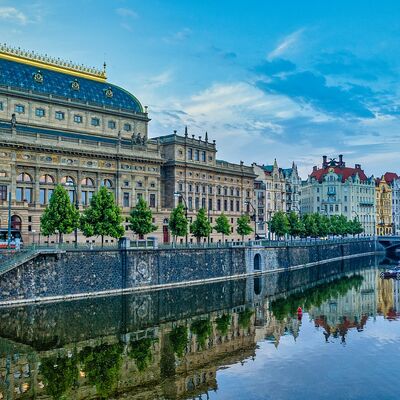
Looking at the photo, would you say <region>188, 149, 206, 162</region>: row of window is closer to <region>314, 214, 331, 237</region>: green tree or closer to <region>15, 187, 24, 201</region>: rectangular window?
<region>15, 187, 24, 201</region>: rectangular window

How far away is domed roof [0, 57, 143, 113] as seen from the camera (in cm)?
8831

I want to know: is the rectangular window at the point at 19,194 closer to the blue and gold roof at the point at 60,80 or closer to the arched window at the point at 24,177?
the arched window at the point at 24,177

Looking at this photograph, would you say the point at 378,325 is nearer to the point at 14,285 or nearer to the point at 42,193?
the point at 14,285

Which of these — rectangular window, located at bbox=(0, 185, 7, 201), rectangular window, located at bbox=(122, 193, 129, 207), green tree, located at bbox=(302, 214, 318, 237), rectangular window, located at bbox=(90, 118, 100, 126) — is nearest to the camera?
rectangular window, located at bbox=(0, 185, 7, 201)

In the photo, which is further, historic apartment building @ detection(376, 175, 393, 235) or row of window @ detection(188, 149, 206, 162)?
historic apartment building @ detection(376, 175, 393, 235)

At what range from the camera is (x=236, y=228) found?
116 meters

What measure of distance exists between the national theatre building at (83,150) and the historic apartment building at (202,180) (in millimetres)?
209

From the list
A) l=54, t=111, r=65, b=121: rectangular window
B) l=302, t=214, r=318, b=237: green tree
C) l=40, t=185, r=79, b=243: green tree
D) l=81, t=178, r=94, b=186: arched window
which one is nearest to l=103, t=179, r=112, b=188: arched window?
l=81, t=178, r=94, b=186: arched window

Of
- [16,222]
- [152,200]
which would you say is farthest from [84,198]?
[152,200]

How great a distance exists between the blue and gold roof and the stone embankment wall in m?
36.7

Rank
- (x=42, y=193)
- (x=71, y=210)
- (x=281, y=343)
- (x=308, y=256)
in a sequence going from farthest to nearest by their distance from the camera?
1. (x=308, y=256)
2. (x=42, y=193)
3. (x=71, y=210)
4. (x=281, y=343)

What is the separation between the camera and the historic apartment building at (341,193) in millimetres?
181500

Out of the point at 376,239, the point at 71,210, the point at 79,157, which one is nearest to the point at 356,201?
the point at 376,239

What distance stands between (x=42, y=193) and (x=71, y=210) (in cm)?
1615
